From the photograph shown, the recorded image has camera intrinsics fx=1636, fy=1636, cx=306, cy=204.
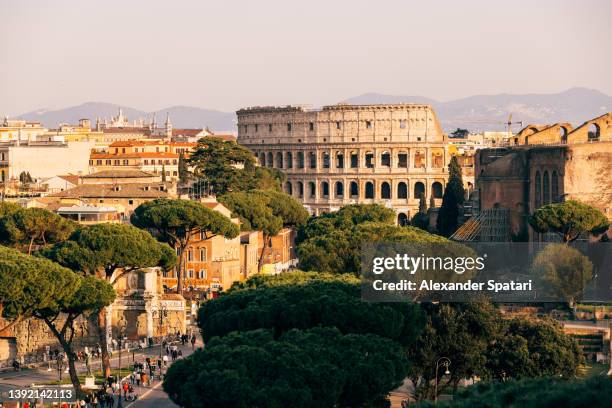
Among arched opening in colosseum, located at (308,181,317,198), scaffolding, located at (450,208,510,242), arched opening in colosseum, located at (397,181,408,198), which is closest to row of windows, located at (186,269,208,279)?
scaffolding, located at (450,208,510,242)

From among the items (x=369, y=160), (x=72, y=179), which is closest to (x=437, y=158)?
(x=369, y=160)

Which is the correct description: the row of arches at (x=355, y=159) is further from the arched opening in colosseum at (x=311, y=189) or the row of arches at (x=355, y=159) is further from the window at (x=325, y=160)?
the arched opening in colosseum at (x=311, y=189)

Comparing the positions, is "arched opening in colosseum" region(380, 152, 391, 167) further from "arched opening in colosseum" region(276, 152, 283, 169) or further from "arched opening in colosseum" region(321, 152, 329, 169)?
"arched opening in colosseum" region(276, 152, 283, 169)

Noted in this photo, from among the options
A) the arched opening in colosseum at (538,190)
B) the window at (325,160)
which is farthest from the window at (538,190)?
the window at (325,160)

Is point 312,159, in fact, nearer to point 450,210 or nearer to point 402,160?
point 402,160

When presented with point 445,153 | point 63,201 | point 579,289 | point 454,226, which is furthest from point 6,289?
point 445,153

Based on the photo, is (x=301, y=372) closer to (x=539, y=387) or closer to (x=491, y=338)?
(x=539, y=387)
